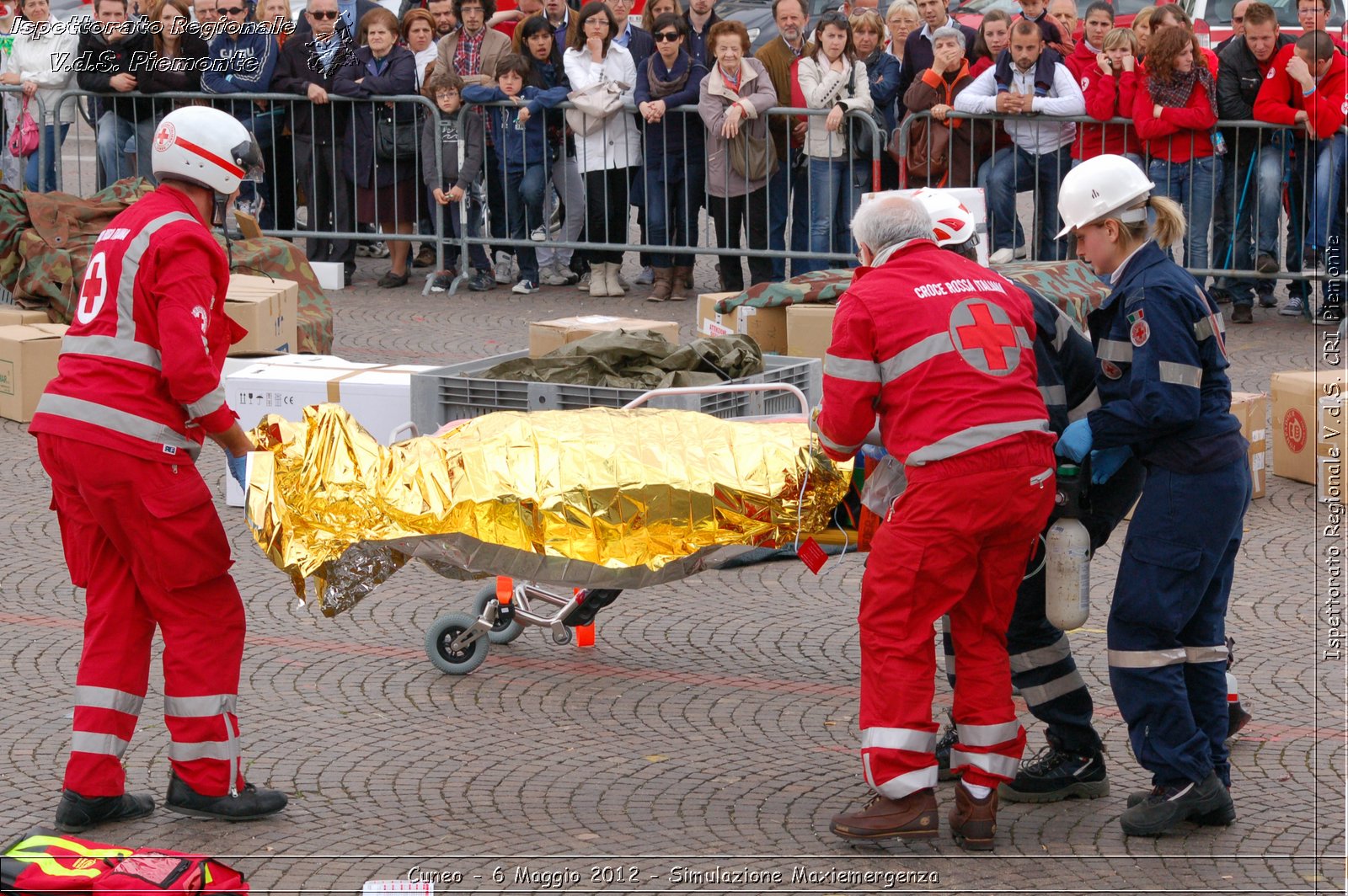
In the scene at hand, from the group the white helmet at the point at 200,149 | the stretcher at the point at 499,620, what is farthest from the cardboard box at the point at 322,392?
the white helmet at the point at 200,149

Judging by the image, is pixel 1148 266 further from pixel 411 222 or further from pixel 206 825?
pixel 411 222

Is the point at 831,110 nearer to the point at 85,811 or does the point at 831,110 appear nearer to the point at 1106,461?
the point at 1106,461

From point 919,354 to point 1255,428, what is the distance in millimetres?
4607

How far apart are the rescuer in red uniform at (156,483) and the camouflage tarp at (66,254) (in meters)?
6.02

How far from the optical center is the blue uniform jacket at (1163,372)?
5004mm

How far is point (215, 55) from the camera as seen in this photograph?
572 inches

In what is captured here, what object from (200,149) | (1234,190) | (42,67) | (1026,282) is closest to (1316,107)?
(1234,190)

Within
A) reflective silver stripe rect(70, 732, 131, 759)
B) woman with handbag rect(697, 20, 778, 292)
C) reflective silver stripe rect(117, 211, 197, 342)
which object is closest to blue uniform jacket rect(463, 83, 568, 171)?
woman with handbag rect(697, 20, 778, 292)

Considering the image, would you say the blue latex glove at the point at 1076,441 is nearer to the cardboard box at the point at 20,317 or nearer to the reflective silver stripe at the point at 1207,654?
the reflective silver stripe at the point at 1207,654

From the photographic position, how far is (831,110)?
13.0 metres

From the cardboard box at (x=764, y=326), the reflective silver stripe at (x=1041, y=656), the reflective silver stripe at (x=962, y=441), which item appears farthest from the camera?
the cardboard box at (x=764, y=326)

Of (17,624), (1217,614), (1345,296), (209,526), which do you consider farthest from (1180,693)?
(1345,296)

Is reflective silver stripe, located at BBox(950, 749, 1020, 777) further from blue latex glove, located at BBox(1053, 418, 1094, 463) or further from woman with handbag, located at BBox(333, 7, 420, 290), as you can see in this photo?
woman with handbag, located at BBox(333, 7, 420, 290)

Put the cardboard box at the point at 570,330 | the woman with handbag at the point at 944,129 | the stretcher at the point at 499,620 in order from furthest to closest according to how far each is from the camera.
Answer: the woman with handbag at the point at 944,129 < the cardboard box at the point at 570,330 < the stretcher at the point at 499,620
